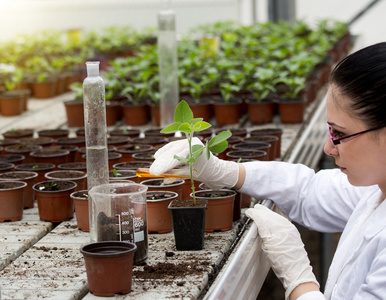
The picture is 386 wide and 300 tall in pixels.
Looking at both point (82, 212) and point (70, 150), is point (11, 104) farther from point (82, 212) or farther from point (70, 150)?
point (82, 212)

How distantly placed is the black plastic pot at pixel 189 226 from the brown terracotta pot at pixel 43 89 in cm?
414

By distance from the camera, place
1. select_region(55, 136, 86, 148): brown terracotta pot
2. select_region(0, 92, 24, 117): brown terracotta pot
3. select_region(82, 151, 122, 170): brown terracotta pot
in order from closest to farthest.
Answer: select_region(82, 151, 122, 170): brown terracotta pot < select_region(55, 136, 86, 148): brown terracotta pot < select_region(0, 92, 24, 117): brown terracotta pot

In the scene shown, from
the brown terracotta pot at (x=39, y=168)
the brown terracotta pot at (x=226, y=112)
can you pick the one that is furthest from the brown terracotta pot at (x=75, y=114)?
the brown terracotta pot at (x=39, y=168)

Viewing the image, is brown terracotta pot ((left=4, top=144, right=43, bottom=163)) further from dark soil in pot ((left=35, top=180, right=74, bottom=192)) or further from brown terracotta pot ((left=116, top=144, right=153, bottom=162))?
dark soil in pot ((left=35, top=180, right=74, bottom=192))

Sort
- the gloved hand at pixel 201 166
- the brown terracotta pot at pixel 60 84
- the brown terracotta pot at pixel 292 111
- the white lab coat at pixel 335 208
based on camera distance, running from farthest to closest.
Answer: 1. the brown terracotta pot at pixel 60 84
2. the brown terracotta pot at pixel 292 111
3. the gloved hand at pixel 201 166
4. the white lab coat at pixel 335 208

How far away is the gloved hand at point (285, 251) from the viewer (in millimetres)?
1964

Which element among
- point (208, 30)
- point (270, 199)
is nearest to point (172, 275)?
point (270, 199)

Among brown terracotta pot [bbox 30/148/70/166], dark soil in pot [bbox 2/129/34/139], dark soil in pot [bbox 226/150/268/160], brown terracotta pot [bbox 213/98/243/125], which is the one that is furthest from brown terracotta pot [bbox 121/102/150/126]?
dark soil in pot [bbox 226/150/268/160]

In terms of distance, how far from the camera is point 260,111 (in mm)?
4375

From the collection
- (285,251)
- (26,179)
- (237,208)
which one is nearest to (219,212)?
(237,208)

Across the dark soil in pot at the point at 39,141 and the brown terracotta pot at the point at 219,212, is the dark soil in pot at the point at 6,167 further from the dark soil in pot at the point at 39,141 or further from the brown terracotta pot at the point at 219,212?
the brown terracotta pot at the point at 219,212

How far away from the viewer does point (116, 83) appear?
4.97m

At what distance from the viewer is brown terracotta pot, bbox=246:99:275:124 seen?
14.3 feet

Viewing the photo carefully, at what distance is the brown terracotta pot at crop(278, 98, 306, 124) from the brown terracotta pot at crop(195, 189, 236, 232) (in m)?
2.19
